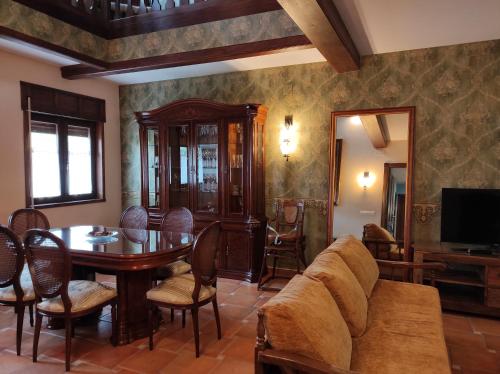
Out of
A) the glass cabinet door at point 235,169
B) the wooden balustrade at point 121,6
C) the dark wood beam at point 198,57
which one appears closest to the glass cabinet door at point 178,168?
the glass cabinet door at point 235,169

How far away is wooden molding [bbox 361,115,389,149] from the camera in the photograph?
13.0ft

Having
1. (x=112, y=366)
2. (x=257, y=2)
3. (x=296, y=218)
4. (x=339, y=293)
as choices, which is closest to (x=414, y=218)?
(x=296, y=218)

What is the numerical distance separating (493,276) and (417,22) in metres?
2.39

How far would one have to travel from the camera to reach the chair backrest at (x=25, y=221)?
3402 mm

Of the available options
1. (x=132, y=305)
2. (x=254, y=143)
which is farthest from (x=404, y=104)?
(x=132, y=305)

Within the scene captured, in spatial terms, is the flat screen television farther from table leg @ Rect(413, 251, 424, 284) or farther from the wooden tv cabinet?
table leg @ Rect(413, 251, 424, 284)

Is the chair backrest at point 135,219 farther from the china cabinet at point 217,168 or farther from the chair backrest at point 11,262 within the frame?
the chair backrest at point 11,262

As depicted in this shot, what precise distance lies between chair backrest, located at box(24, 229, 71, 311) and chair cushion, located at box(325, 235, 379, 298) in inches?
71.5

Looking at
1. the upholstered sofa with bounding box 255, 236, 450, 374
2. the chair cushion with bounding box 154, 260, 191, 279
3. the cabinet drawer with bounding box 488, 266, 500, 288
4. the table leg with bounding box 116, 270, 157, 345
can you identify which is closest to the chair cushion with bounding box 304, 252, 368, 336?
the upholstered sofa with bounding box 255, 236, 450, 374

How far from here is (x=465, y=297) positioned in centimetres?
340

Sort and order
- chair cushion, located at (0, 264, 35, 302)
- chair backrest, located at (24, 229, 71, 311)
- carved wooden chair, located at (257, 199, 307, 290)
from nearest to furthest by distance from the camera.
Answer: chair backrest, located at (24, 229, 71, 311), chair cushion, located at (0, 264, 35, 302), carved wooden chair, located at (257, 199, 307, 290)

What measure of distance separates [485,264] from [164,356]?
2899 millimetres

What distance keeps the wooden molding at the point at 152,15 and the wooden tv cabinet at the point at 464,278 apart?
2821mm

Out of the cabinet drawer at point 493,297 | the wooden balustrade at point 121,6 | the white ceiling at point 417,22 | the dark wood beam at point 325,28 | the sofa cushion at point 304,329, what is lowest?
the cabinet drawer at point 493,297
